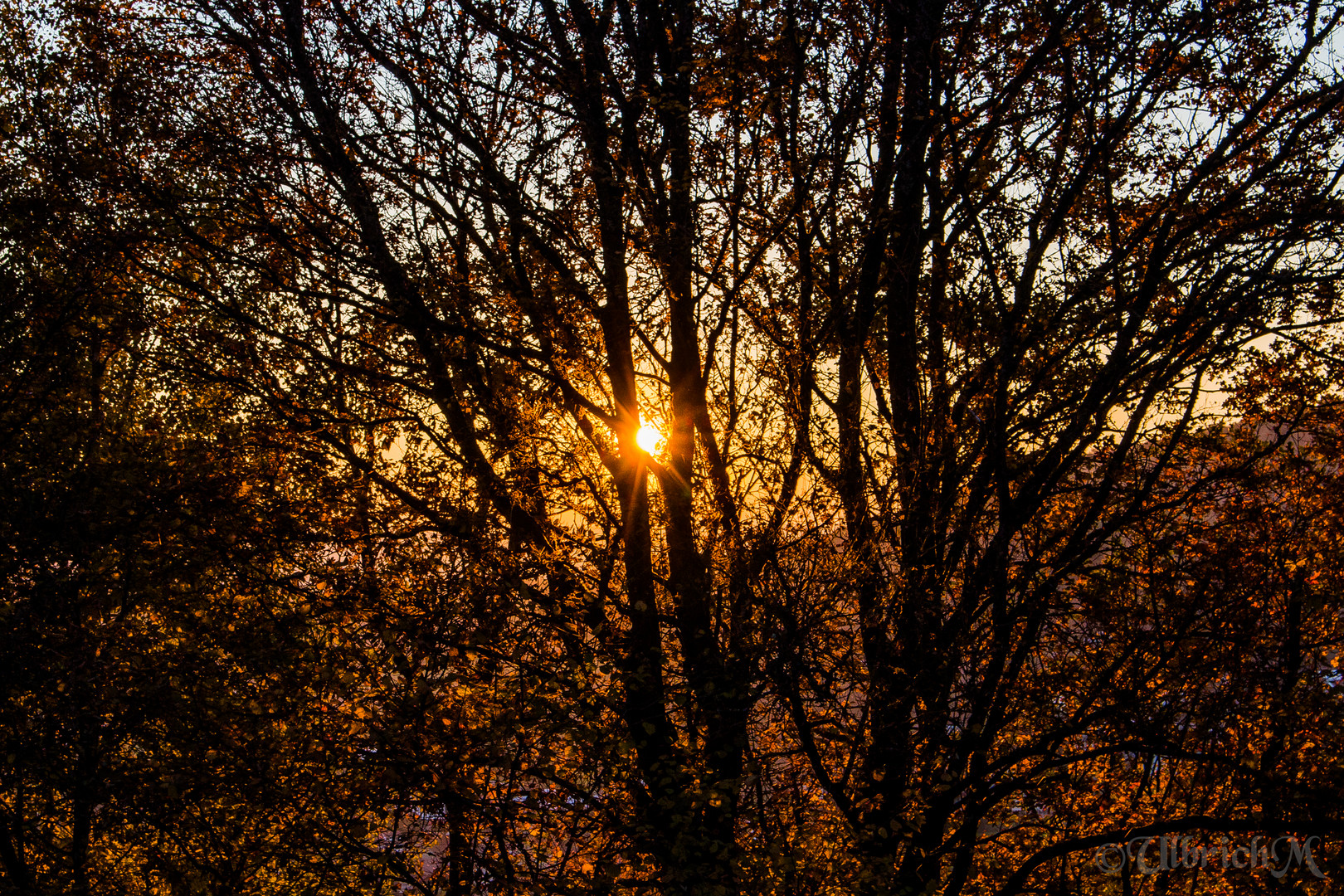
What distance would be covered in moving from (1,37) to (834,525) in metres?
12.9

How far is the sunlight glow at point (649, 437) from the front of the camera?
9406 millimetres

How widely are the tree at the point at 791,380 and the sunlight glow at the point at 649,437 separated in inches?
6.5

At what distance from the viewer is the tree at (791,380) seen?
779 centimetres

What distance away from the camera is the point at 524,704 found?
7.19m

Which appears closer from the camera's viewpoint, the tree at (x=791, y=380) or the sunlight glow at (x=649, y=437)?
the tree at (x=791, y=380)

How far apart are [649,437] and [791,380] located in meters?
1.73

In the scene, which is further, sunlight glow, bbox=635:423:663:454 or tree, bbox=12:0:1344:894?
sunlight glow, bbox=635:423:663:454

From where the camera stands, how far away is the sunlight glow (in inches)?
370

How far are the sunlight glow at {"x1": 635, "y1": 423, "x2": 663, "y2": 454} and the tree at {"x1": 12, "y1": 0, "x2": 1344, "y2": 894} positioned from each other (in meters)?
0.16

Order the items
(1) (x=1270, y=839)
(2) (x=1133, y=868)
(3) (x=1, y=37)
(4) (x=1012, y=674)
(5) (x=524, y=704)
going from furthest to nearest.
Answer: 1. (3) (x=1, y=37)
2. (2) (x=1133, y=868)
3. (1) (x=1270, y=839)
4. (4) (x=1012, y=674)
5. (5) (x=524, y=704)

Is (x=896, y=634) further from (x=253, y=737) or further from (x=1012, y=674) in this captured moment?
(x=253, y=737)

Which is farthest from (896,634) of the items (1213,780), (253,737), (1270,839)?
(253,737)

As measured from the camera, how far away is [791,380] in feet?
30.4

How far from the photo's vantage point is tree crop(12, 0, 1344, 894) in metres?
7.79
